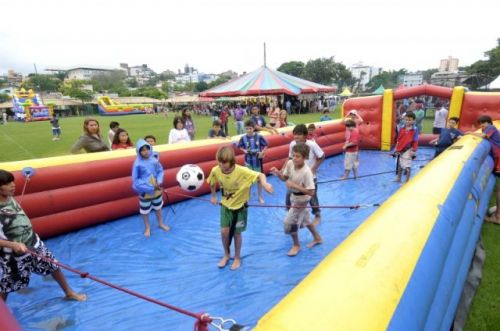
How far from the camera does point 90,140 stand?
4.99 m

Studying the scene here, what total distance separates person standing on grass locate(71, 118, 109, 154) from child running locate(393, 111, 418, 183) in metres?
5.52

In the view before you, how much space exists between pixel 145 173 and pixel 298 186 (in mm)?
2160

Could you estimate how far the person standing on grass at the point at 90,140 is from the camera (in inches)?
190

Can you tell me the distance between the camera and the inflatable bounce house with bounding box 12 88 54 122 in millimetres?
32906

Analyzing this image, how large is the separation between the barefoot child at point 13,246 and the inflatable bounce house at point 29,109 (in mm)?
37313

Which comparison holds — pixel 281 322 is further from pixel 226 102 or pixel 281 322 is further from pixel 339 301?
pixel 226 102

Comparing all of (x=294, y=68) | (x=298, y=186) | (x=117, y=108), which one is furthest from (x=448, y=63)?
(x=298, y=186)

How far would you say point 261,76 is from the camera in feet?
55.8

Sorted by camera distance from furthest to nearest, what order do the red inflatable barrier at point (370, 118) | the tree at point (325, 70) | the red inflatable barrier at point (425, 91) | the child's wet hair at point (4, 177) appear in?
the tree at point (325, 70)
the red inflatable barrier at point (370, 118)
the red inflatable barrier at point (425, 91)
the child's wet hair at point (4, 177)

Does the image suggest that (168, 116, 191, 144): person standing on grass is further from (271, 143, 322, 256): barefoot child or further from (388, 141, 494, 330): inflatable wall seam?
(388, 141, 494, 330): inflatable wall seam

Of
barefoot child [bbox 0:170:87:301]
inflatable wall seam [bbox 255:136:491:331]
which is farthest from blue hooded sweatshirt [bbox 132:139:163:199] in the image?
inflatable wall seam [bbox 255:136:491:331]

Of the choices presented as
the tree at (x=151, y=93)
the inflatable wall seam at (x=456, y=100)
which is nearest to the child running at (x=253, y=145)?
the inflatable wall seam at (x=456, y=100)

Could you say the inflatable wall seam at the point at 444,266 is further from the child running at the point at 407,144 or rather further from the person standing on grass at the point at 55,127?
A: the person standing on grass at the point at 55,127

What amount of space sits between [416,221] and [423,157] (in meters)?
7.89
